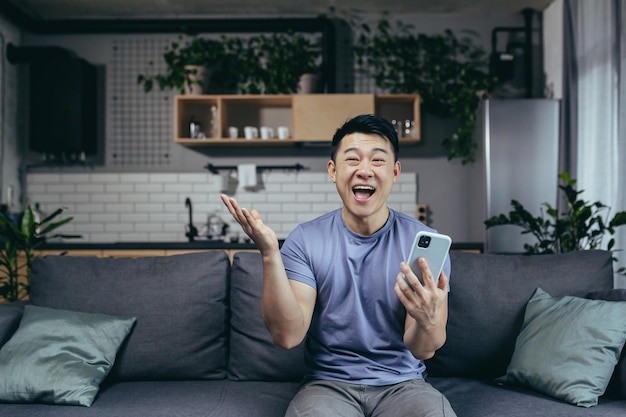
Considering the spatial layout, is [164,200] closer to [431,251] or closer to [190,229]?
[190,229]

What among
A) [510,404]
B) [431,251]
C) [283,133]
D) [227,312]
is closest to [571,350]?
[510,404]

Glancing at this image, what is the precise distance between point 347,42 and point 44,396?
3.99 m

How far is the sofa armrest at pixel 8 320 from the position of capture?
1.98 meters

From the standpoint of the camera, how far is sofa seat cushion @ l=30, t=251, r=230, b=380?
201 centimetres

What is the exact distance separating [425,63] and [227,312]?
346 cm

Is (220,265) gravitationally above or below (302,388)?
above

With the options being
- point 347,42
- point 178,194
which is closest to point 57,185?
point 178,194

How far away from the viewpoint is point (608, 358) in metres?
1.77

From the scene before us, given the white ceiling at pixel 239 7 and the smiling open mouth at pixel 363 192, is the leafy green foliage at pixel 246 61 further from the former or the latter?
the smiling open mouth at pixel 363 192

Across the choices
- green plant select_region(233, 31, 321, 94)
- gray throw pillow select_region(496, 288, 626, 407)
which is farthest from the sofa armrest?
green plant select_region(233, 31, 321, 94)

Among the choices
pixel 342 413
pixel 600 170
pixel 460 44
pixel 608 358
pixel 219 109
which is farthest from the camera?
pixel 460 44

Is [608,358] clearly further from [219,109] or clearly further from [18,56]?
[18,56]

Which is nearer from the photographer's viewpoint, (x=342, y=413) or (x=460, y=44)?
(x=342, y=413)

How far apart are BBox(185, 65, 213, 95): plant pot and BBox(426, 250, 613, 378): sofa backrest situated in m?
3.20
